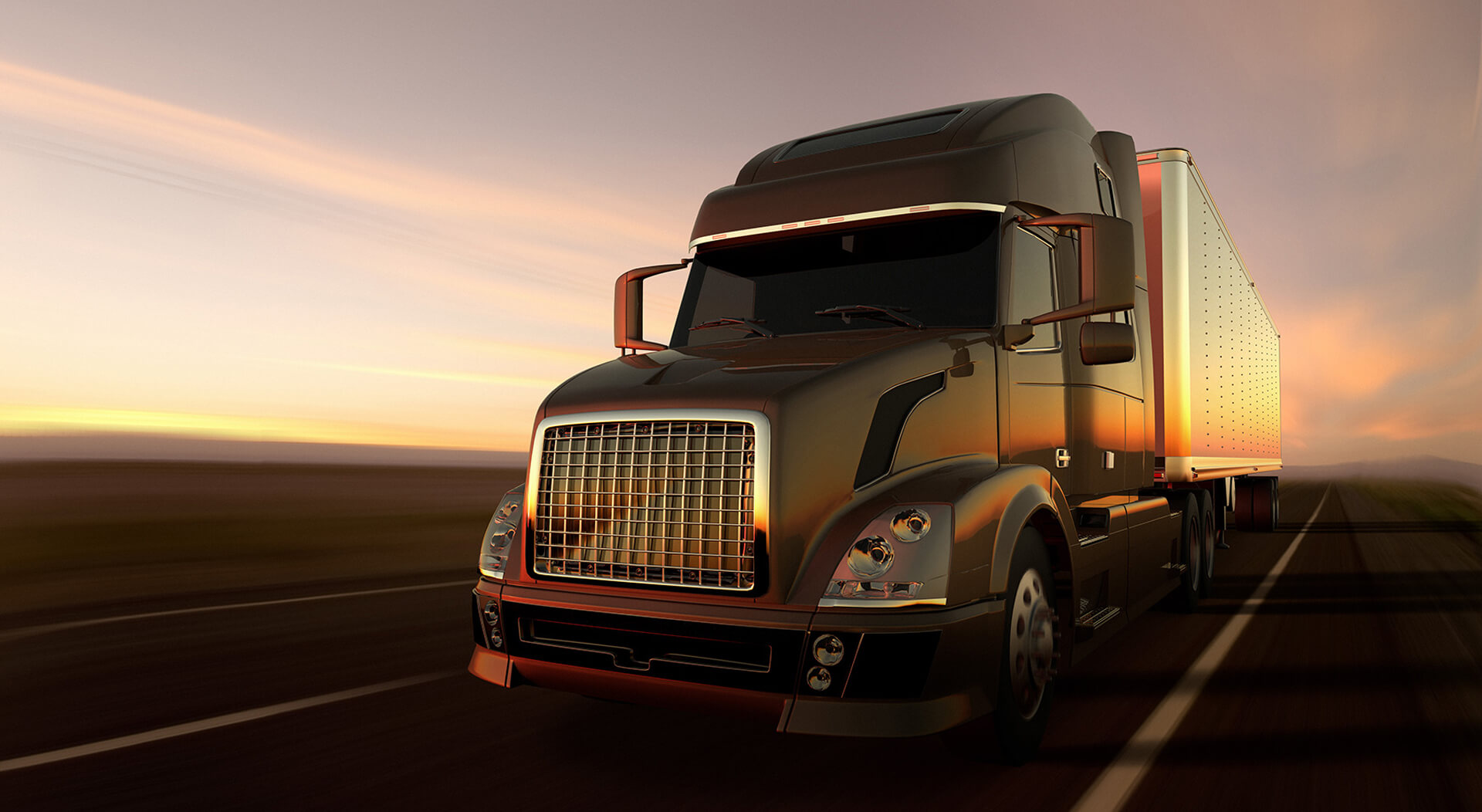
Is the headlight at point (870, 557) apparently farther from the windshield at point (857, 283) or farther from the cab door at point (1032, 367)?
the windshield at point (857, 283)

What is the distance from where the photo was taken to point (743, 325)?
17.8 ft

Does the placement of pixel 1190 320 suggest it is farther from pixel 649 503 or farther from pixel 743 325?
pixel 649 503

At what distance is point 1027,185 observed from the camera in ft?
18.1

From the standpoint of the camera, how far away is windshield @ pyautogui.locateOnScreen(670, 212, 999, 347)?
200 inches

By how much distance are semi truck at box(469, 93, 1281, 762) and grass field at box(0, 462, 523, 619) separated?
6.63m

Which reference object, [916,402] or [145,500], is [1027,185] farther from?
[145,500]

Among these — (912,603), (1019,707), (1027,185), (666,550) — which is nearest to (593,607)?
(666,550)

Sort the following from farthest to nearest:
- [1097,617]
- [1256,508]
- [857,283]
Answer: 1. [1256,508]
2. [1097,617]
3. [857,283]

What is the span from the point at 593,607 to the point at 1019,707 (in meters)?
1.95

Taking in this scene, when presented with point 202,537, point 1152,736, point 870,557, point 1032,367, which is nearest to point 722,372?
point 870,557

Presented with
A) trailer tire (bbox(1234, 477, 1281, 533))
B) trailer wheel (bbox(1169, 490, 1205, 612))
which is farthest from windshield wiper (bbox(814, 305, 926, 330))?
trailer tire (bbox(1234, 477, 1281, 533))

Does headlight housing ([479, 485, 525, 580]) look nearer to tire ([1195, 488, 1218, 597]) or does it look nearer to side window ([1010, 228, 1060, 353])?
side window ([1010, 228, 1060, 353])

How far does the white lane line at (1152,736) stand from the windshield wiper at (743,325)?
2586mm

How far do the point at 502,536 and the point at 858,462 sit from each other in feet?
5.73
